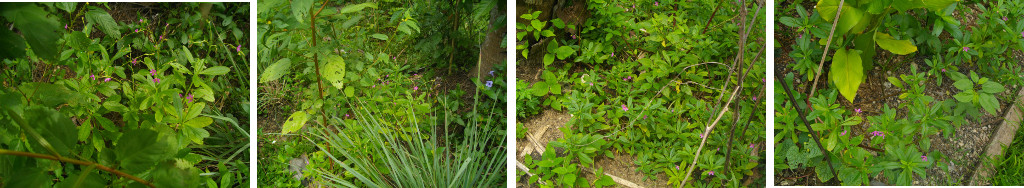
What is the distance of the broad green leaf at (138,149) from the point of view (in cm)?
79

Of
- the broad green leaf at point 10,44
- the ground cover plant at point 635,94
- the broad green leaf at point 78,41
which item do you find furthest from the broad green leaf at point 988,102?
the broad green leaf at point 78,41

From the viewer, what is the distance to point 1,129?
96cm

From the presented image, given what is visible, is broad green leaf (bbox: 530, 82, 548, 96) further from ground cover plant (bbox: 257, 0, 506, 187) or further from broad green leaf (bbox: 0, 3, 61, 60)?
broad green leaf (bbox: 0, 3, 61, 60)

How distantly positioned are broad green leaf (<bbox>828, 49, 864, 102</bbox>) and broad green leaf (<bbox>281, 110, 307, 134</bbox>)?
4.08ft

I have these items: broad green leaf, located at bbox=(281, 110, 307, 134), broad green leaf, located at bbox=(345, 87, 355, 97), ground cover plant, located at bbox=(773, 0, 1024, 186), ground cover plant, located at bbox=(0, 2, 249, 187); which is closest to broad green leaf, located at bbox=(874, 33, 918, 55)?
ground cover plant, located at bbox=(773, 0, 1024, 186)

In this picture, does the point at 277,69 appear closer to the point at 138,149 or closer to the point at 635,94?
the point at 138,149

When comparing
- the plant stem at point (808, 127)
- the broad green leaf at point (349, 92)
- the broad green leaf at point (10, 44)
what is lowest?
the plant stem at point (808, 127)

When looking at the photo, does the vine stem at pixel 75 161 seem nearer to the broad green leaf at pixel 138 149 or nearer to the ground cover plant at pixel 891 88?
the broad green leaf at pixel 138 149

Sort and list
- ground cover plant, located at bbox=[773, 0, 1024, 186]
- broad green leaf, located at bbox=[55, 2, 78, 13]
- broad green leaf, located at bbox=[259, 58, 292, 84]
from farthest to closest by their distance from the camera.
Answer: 1. ground cover plant, located at bbox=[773, 0, 1024, 186]
2. broad green leaf, located at bbox=[259, 58, 292, 84]
3. broad green leaf, located at bbox=[55, 2, 78, 13]

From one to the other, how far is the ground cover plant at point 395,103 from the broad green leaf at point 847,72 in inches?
31.1

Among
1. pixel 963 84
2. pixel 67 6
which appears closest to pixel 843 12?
pixel 963 84

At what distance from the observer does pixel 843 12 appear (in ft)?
4.44

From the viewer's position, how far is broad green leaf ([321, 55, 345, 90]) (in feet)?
4.27

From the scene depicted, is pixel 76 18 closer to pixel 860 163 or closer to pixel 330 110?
pixel 330 110
